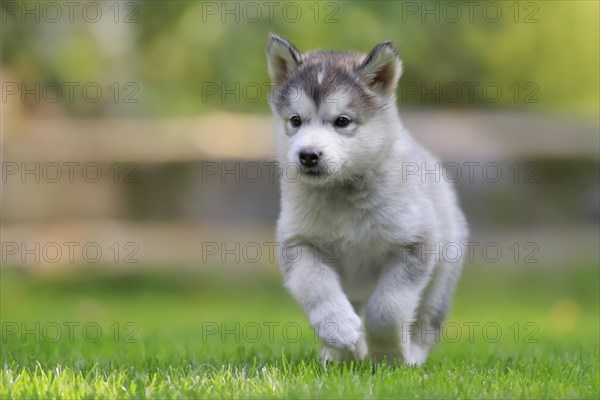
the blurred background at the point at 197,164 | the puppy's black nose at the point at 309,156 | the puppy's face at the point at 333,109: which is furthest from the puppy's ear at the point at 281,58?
the blurred background at the point at 197,164

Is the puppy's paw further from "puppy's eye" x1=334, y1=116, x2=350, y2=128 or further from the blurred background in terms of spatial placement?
the blurred background

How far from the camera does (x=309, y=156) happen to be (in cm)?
511

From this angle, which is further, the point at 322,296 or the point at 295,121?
the point at 295,121

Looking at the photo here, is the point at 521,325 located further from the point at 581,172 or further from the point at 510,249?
the point at 581,172

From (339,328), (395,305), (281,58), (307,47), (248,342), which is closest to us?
(339,328)

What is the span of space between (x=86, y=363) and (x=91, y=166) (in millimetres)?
7523

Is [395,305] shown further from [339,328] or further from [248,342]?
[248,342]

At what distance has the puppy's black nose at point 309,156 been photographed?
16.7 feet

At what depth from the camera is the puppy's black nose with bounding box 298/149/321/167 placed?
5.10 meters

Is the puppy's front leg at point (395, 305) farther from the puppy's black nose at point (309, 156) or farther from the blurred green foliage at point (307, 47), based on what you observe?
the blurred green foliage at point (307, 47)

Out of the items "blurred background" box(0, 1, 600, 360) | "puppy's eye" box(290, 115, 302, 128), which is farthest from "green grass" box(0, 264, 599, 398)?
"puppy's eye" box(290, 115, 302, 128)

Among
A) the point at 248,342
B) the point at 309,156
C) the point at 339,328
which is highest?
the point at 309,156

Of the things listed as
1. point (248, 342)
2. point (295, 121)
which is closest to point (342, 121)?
point (295, 121)

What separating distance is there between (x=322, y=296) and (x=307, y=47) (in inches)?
267
